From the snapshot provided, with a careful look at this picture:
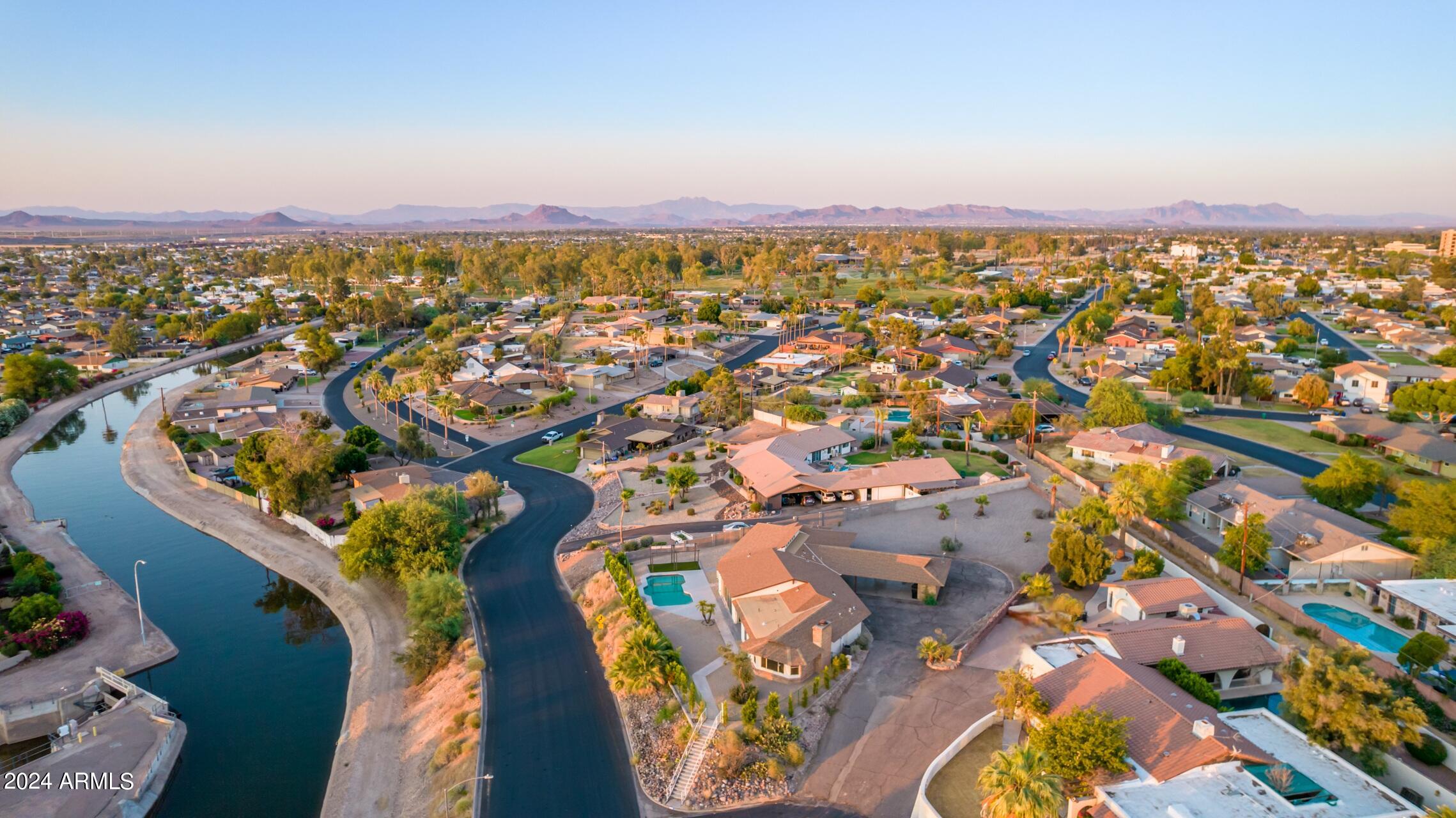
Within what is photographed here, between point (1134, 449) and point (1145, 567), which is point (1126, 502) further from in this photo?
point (1134, 449)

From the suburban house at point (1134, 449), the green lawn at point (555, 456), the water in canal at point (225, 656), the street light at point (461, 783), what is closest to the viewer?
the street light at point (461, 783)

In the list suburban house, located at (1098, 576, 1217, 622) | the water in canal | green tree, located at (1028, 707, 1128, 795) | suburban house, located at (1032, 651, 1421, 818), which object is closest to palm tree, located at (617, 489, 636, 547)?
the water in canal

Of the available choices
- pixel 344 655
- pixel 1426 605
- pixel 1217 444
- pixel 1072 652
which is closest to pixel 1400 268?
pixel 1217 444

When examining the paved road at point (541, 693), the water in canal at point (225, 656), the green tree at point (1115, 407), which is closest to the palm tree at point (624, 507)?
the paved road at point (541, 693)

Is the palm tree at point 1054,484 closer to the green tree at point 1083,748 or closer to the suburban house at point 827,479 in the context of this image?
the suburban house at point 827,479

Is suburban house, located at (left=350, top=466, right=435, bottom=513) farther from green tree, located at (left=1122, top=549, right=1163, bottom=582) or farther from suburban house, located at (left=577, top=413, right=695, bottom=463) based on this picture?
green tree, located at (left=1122, top=549, right=1163, bottom=582)
